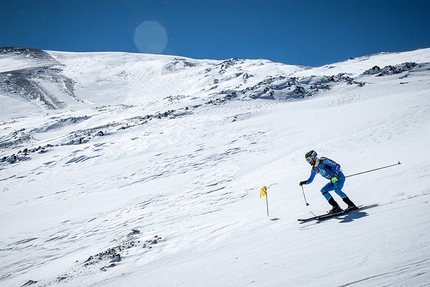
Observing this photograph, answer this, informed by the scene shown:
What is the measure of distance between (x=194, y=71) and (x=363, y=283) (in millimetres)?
71053

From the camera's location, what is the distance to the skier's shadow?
5.38 meters

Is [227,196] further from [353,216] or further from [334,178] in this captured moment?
[353,216]

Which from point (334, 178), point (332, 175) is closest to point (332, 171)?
point (332, 175)

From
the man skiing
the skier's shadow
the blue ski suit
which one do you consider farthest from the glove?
the skier's shadow

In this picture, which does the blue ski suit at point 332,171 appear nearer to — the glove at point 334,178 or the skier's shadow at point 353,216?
the glove at point 334,178

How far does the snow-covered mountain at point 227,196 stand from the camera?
421 centimetres

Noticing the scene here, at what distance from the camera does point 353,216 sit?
553 cm

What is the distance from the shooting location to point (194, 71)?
2758 inches

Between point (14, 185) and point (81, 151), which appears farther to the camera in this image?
point (81, 151)

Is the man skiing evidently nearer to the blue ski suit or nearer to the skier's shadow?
the blue ski suit

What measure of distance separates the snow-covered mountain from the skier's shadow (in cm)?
6

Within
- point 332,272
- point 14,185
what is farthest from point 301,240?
point 14,185

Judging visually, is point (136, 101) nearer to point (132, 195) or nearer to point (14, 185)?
point (14, 185)

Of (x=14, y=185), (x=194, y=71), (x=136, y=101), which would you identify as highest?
(x=194, y=71)
